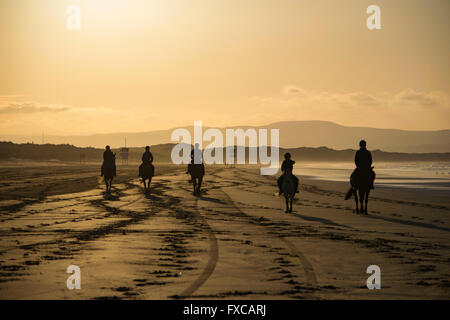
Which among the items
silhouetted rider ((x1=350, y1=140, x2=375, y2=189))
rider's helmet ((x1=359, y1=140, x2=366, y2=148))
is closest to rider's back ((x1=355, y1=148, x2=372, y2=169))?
silhouetted rider ((x1=350, y1=140, x2=375, y2=189))

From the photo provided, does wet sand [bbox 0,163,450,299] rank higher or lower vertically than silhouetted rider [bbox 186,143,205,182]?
lower

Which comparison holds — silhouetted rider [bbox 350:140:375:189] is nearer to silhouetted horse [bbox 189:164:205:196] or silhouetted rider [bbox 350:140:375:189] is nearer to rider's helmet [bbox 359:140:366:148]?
rider's helmet [bbox 359:140:366:148]

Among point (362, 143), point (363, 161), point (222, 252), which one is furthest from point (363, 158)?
point (222, 252)

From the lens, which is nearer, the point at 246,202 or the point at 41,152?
the point at 246,202

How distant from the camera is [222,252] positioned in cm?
1080

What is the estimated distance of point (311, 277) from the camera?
8.55 meters

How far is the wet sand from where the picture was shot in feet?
25.5

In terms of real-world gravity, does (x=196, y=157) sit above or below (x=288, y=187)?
above

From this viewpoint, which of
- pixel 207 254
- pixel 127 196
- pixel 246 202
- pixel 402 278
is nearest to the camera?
pixel 402 278

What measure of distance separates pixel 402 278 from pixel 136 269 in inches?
157

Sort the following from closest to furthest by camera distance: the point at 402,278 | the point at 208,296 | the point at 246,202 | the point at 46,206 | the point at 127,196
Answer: the point at 208,296 < the point at 402,278 < the point at 46,206 < the point at 246,202 < the point at 127,196

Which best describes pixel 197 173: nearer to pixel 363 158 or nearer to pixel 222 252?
pixel 363 158
